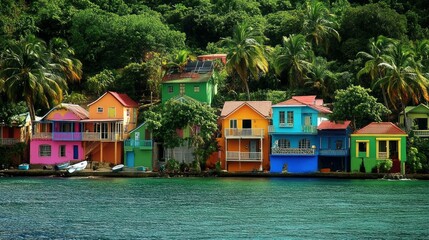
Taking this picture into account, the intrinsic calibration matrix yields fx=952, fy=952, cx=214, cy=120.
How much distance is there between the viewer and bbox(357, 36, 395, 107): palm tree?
7412 centimetres

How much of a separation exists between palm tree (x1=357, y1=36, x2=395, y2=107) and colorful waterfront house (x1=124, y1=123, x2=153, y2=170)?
17484 mm

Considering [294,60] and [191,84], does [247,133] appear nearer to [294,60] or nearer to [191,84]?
[294,60]

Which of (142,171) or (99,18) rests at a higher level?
(99,18)

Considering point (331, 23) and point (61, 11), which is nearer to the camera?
point (331, 23)

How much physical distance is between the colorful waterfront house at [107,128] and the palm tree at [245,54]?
9.49 metres

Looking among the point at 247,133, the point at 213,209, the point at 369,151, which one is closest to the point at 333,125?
the point at 369,151

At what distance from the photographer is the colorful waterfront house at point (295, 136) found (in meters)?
71.9

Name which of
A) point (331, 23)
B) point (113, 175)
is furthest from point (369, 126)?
point (113, 175)

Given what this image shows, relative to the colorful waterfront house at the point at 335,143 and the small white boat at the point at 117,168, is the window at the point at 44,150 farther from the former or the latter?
the colorful waterfront house at the point at 335,143

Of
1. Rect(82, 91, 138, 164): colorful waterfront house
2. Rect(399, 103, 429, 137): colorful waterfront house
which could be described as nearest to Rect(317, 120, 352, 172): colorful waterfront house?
Rect(399, 103, 429, 137): colorful waterfront house

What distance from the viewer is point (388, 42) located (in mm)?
76188

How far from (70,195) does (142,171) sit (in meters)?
15.1

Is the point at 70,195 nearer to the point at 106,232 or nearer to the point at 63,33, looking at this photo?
the point at 106,232

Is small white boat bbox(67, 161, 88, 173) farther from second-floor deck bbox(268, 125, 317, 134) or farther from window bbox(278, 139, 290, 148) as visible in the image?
window bbox(278, 139, 290, 148)
